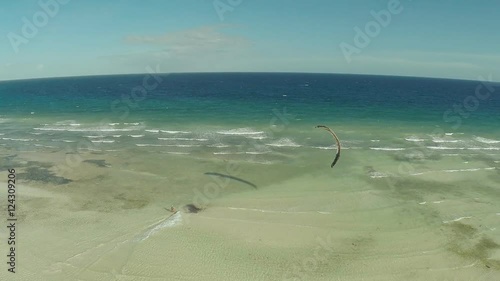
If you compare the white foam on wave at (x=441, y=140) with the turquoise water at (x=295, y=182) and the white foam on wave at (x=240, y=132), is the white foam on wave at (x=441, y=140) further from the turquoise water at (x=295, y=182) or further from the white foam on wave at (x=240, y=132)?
the white foam on wave at (x=240, y=132)

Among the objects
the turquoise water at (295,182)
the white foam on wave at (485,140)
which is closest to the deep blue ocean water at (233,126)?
the white foam on wave at (485,140)

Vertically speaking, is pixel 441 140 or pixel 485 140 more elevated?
pixel 441 140

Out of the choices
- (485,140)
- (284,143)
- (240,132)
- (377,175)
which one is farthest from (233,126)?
(485,140)

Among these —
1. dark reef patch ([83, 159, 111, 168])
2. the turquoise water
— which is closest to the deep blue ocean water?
the turquoise water

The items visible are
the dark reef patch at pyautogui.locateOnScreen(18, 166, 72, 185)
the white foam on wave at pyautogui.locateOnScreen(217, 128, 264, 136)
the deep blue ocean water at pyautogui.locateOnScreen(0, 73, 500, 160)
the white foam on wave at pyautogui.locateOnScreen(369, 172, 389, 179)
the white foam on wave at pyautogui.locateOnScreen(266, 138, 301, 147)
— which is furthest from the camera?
the white foam on wave at pyautogui.locateOnScreen(217, 128, 264, 136)

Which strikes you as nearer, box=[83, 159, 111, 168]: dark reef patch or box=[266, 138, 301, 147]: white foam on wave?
box=[83, 159, 111, 168]: dark reef patch

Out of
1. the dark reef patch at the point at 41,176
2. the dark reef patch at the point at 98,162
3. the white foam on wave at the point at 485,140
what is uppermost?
the dark reef patch at the point at 41,176

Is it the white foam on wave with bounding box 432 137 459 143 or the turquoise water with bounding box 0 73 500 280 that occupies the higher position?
the turquoise water with bounding box 0 73 500 280

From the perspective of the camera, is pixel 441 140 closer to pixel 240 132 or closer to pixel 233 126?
pixel 240 132

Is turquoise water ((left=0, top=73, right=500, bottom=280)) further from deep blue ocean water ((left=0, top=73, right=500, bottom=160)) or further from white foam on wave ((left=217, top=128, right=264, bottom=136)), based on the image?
deep blue ocean water ((left=0, top=73, right=500, bottom=160))

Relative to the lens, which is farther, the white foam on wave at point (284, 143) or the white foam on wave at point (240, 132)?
the white foam on wave at point (240, 132)

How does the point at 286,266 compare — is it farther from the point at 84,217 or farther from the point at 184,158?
the point at 184,158

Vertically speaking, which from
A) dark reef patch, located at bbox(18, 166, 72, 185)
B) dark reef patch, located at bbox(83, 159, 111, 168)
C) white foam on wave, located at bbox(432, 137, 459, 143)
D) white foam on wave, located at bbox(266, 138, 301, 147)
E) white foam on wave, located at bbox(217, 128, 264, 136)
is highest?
dark reef patch, located at bbox(18, 166, 72, 185)

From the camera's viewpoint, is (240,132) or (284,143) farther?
(240,132)
